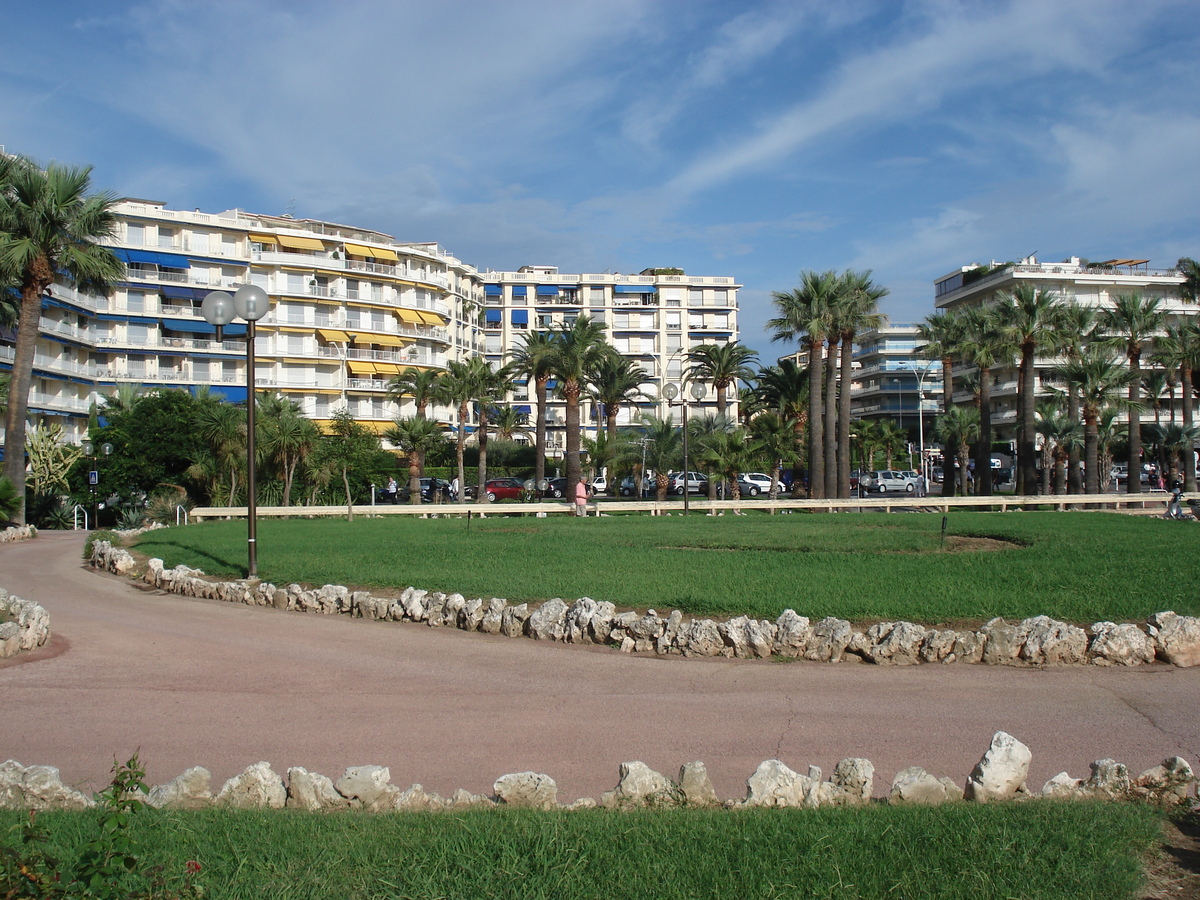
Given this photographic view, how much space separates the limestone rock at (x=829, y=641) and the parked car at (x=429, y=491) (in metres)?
→ 43.9

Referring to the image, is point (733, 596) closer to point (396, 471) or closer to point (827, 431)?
point (827, 431)

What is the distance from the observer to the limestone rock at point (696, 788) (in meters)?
4.94

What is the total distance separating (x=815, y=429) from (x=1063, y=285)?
51050 millimetres

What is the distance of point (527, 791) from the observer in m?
4.96

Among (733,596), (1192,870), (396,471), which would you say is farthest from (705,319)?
(1192,870)

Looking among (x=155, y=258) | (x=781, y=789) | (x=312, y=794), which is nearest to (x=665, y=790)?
(x=781, y=789)

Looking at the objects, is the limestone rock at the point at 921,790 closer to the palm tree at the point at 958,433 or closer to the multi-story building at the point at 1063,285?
the palm tree at the point at 958,433

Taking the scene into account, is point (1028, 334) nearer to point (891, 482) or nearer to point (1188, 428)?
point (1188, 428)

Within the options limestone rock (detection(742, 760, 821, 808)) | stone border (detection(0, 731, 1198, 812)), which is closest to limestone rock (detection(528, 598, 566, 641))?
stone border (detection(0, 731, 1198, 812))

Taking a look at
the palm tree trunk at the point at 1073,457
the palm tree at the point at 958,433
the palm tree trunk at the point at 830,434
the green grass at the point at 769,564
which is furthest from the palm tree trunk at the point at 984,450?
the green grass at the point at 769,564

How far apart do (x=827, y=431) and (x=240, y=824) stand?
38.9 meters

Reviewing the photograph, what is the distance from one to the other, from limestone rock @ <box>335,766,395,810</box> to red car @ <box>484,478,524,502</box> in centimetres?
5075

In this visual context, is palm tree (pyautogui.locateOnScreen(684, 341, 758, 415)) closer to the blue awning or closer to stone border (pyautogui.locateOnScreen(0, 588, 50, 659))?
the blue awning

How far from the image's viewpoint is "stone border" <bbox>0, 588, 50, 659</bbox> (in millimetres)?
10188
